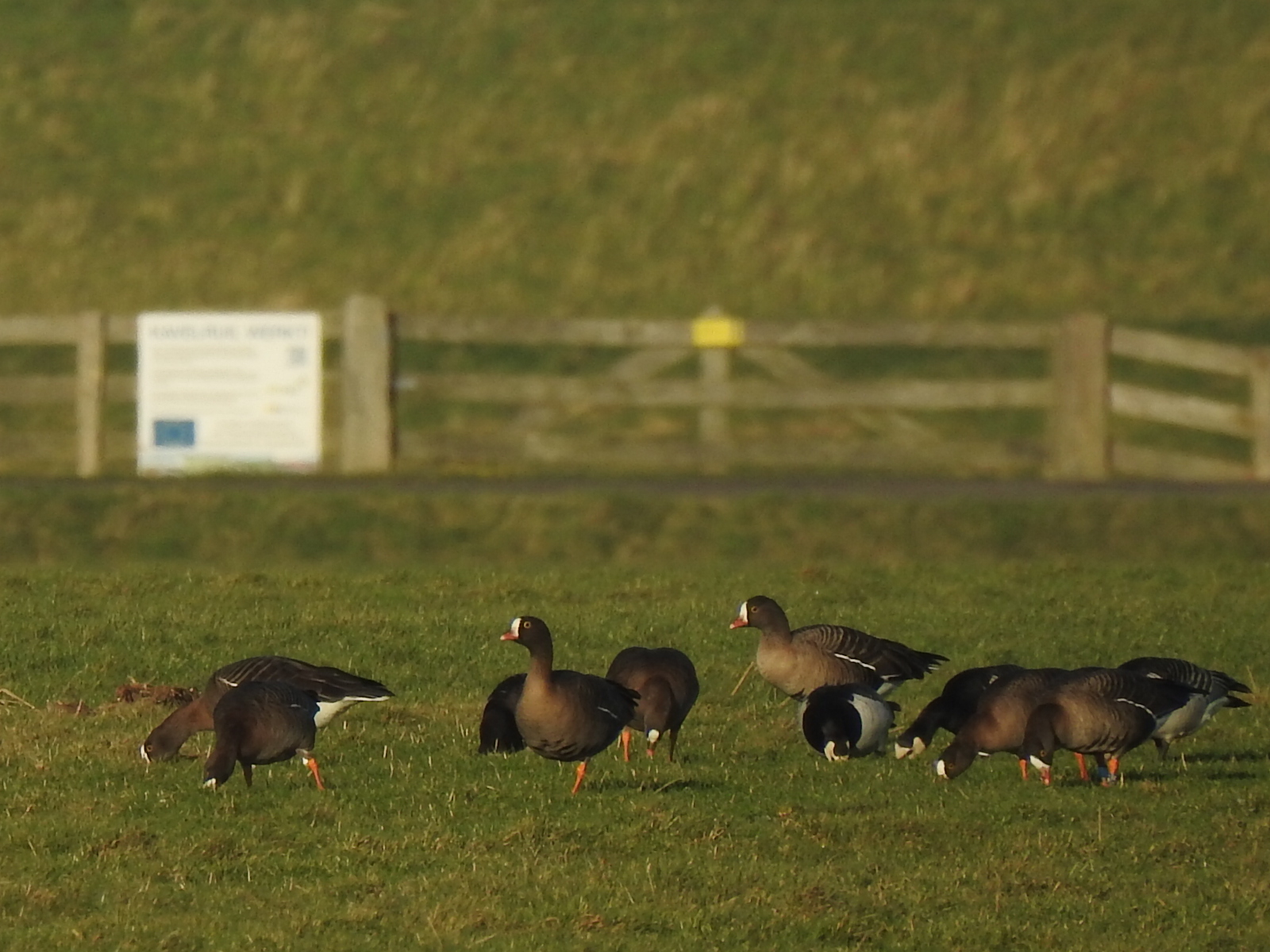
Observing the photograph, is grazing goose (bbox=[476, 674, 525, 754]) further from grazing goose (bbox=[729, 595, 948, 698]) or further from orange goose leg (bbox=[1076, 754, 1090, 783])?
orange goose leg (bbox=[1076, 754, 1090, 783])

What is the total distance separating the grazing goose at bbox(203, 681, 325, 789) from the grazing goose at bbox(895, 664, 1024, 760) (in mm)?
2891

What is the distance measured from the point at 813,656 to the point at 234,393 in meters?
12.2

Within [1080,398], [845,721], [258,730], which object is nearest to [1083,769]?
[845,721]

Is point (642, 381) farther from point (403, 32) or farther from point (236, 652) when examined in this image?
point (403, 32)

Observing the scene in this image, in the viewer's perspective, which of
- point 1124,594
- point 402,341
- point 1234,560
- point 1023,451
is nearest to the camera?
point 1124,594

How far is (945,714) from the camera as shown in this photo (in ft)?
37.2

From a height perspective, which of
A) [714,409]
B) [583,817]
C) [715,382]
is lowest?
[583,817]

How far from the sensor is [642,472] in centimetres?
2380

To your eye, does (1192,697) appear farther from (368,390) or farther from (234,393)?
(234,393)

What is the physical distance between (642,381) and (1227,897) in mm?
15111

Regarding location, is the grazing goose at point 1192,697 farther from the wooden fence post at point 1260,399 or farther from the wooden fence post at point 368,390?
the wooden fence post at point 368,390

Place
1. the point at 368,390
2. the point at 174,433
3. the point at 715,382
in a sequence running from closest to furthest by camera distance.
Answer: the point at 368,390, the point at 174,433, the point at 715,382

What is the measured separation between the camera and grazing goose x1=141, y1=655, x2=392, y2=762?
35.6 ft

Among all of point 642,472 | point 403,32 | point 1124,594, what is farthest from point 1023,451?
point 403,32
